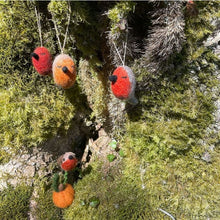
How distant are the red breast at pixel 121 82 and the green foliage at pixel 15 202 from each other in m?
1.04

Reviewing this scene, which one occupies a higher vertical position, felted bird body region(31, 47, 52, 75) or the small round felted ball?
felted bird body region(31, 47, 52, 75)

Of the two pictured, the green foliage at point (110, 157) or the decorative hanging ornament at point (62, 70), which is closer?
the decorative hanging ornament at point (62, 70)

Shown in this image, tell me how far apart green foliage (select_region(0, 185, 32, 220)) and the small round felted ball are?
0.21 meters

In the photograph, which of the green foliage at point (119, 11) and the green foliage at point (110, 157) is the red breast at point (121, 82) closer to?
the green foliage at point (119, 11)

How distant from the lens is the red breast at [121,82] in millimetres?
916

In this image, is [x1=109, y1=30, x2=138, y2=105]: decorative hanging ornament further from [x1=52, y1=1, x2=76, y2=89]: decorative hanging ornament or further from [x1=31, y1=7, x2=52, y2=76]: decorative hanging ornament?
[x1=31, y1=7, x2=52, y2=76]: decorative hanging ornament

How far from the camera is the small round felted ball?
1328mm

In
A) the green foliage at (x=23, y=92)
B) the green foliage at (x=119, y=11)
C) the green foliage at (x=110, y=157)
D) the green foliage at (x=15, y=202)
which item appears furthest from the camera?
the green foliage at (x=110, y=157)

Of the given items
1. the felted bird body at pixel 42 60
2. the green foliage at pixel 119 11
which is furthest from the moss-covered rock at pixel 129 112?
the felted bird body at pixel 42 60

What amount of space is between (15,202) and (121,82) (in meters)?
1.16

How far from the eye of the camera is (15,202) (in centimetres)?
130

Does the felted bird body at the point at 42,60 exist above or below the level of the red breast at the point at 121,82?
above

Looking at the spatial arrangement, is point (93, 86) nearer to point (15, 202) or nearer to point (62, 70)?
point (62, 70)

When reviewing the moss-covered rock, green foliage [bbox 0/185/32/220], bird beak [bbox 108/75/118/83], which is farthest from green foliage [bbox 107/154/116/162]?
bird beak [bbox 108/75/118/83]
